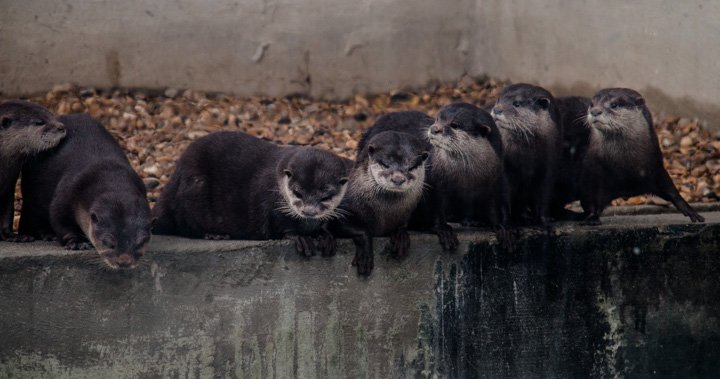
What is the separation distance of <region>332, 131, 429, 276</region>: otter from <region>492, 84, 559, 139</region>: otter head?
1.68 feet

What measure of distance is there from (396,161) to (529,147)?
2.41 feet

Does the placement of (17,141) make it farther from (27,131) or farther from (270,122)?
(270,122)

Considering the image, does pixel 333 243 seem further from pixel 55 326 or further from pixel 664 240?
pixel 664 240

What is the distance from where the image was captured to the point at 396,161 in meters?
3.75

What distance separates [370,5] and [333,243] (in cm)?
293

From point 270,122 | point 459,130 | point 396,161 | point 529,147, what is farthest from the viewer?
point 270,122

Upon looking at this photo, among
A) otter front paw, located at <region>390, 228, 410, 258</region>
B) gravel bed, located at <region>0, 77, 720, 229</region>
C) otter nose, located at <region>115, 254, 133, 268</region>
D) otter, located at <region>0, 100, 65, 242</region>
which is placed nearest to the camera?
otter nose, located at <region>115, 254, 133, 268</region>

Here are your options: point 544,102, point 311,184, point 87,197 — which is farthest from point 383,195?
point 87,197

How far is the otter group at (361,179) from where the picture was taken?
3689mm

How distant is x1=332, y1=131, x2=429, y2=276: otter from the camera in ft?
12.2

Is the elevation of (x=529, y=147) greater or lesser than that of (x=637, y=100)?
lesser

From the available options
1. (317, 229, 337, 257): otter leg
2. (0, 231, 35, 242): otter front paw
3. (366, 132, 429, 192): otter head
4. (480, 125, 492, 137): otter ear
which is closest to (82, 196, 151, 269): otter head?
(0, 231, 35, 242): otter front paw

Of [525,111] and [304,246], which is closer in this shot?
[304,246]

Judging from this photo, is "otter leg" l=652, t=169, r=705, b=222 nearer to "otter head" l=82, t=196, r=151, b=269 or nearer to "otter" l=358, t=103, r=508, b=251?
"otter" l=358, t=103, r=508, b=251
